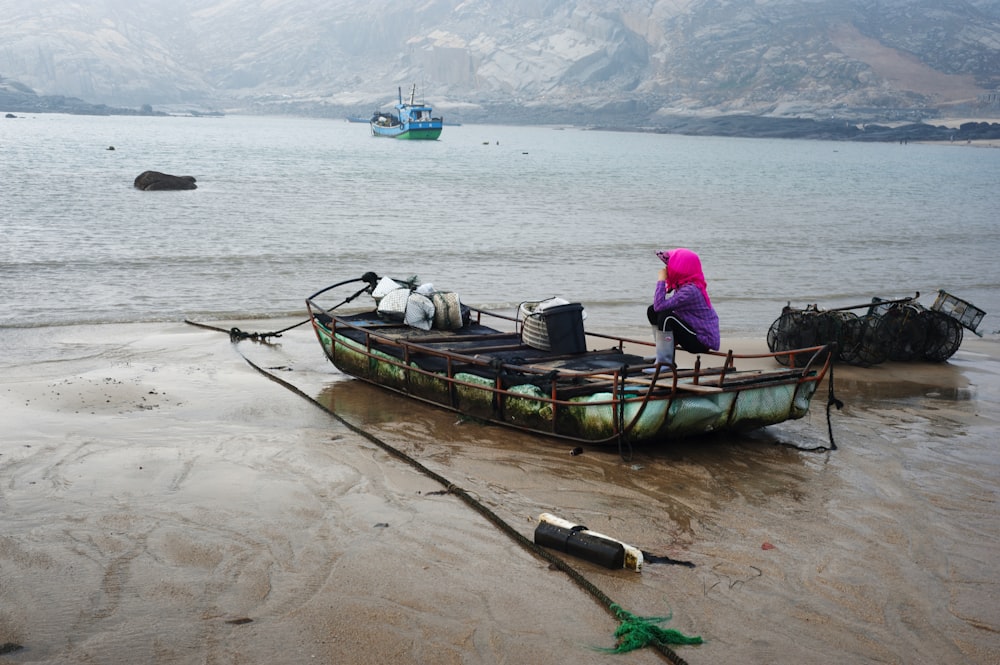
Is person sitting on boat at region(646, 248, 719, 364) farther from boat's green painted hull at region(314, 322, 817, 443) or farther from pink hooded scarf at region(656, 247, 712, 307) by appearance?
boat's green painted hull at region(314, 322, 817, 443)

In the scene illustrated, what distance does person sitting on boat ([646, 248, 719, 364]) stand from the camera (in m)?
8.70

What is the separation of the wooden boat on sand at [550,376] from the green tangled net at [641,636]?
2799mm

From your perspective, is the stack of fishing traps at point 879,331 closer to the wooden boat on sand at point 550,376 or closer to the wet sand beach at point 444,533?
the wet sand beach at point 444,533

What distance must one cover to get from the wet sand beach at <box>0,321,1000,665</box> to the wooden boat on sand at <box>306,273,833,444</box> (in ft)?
0.96

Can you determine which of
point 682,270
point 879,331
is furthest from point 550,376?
point 879,331

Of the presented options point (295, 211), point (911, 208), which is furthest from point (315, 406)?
point (911, 208)

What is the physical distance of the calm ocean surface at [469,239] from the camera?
59.1 ft

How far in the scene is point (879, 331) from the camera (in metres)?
12.2

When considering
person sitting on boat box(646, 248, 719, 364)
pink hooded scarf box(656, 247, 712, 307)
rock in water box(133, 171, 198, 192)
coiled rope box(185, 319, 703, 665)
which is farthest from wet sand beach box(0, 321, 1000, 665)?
rock in water box(133, 171, 198, 192)

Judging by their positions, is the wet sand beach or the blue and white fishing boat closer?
the wet sand beach

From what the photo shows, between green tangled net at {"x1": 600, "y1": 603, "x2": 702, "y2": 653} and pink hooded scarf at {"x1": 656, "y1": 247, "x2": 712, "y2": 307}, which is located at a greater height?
pink hooded scarf at {"x1": 656, "y1": 247, "x2": 712, "y2": 307}

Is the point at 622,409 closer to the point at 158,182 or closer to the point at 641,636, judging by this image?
the point at 641,636

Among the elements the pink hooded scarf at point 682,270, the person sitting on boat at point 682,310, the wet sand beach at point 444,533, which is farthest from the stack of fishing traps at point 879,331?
the pink hooded scarf at point 682,270

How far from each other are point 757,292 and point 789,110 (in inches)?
6530
